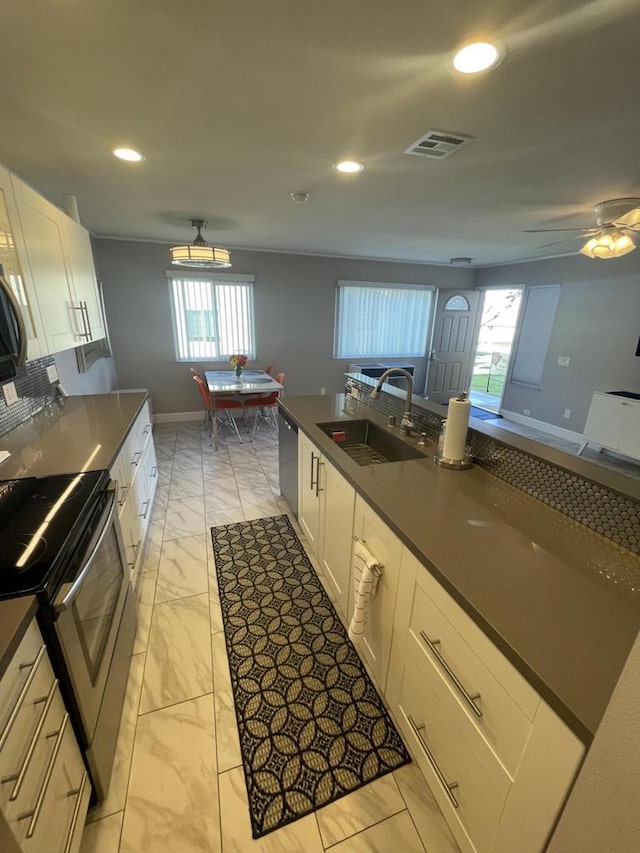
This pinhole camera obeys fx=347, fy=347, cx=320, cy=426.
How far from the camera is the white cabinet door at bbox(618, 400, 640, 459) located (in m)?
3.77

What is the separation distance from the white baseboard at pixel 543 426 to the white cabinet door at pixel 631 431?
27.0 inches

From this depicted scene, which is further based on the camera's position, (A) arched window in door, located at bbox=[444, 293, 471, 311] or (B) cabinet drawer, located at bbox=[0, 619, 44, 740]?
(A) arched window in door, located at bbox=[444, 293, 471, 311]

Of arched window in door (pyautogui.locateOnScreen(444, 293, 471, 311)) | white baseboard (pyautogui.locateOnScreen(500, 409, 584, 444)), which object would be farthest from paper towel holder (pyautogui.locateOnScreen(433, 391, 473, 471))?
arched window in door (pyautogui.locateOnScreen(444, 293, 471, 311))

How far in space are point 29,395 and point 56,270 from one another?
862 millimetres

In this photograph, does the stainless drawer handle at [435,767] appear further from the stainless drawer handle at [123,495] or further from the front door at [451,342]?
the front door at [451,342]

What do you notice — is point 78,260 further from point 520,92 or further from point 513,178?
point 513,178

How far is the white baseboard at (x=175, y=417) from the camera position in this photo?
5.11 metres

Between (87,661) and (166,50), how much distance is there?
6.76ft

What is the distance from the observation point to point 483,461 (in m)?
1.60

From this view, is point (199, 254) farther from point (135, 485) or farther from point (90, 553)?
point (90, 553)

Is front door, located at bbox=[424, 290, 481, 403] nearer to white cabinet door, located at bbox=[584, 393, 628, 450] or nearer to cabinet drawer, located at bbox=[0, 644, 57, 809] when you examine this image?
white cabinet door, located at bbox=[584, 393, 628, 450]

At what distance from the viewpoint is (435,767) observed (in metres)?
1.10

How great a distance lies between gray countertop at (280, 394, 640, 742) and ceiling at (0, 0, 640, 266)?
5.01 ft

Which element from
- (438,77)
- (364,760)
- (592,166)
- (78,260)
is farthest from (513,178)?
(364,760)
